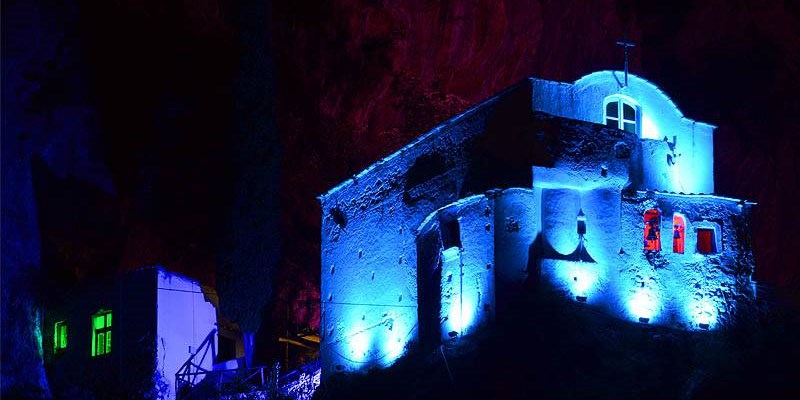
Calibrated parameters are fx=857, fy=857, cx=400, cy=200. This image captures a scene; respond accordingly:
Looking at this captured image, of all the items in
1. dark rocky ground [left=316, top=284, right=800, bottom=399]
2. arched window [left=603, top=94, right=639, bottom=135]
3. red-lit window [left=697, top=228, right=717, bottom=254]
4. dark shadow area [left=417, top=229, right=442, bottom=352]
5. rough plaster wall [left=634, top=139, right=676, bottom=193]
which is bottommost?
dark rocky ground [left=316, top=284, right=800, bottom=399]

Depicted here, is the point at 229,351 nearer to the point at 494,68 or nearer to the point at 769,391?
the point at 494,68

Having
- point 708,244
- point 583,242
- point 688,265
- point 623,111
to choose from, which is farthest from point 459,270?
point 708,244

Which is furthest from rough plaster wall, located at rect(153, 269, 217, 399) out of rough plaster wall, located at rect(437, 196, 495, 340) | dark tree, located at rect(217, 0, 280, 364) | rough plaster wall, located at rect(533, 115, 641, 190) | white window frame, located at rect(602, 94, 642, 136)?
white window frame, located at rect(602, 94, 642, 136)

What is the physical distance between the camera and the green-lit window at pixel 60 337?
1137 inches

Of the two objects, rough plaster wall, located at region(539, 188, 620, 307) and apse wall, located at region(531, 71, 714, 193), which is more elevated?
apse wall, located at region(531, 71, 714, 193)

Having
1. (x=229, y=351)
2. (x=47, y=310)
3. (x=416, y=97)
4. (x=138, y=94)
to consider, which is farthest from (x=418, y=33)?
(x=47, y=310)

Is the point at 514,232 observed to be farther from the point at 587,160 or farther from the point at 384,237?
the point at 384,237

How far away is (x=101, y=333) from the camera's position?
27406 millimetres

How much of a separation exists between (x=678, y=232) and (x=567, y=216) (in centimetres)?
348

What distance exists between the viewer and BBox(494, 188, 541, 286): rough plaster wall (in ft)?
69.2

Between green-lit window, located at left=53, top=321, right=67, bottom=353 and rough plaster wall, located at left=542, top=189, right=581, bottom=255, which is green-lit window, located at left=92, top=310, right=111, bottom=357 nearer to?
green-lit window, located at left=53, top=321, right=67, bottom=353

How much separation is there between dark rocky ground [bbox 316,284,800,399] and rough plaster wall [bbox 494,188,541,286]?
74 centimetres

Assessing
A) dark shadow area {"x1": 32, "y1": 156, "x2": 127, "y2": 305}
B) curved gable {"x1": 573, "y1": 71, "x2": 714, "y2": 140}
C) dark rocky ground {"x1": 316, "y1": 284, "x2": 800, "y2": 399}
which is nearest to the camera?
dark rocky ground {"x1": 316, "y1": 284, "x2": 800, "y2": 399}

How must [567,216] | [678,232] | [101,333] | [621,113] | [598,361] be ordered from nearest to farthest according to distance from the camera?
[598,361], [567,216], [678,232], [621,113], [101,333]
